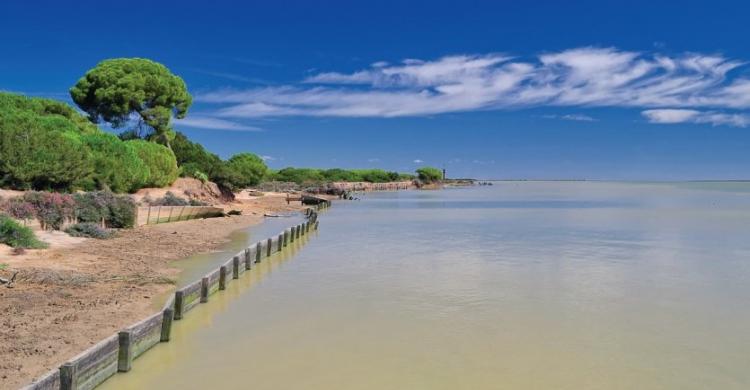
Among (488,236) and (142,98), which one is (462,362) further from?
(142,98)

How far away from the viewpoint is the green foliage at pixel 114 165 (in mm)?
36375

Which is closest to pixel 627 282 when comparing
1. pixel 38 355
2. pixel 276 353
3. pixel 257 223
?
pixel 276 353

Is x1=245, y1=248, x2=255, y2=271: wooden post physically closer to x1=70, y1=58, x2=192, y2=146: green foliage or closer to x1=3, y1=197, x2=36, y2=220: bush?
x1=3, y1=197, x2=36, y2=220: bush

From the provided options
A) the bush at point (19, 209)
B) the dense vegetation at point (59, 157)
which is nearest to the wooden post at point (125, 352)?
the bush at point (19, 209)

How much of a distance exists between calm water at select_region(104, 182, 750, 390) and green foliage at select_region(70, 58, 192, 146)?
1338 inches

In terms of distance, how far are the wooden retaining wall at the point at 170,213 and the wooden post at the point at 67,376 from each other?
24.0m

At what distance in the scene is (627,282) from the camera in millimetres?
18359

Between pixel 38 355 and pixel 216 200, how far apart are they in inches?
1718

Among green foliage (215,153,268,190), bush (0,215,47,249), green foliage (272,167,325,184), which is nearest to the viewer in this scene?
bush (0,215,47,249)

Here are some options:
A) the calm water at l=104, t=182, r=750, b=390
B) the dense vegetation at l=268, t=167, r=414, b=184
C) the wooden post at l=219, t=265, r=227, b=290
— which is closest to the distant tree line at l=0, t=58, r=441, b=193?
the calm water at l=104, t=182, r=750, b=390

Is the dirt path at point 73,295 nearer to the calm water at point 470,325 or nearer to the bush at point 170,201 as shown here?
the calm water at point 470,325

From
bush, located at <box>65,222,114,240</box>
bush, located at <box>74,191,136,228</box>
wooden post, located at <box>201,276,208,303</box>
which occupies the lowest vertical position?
wooden post, located at <box>201,276,208,303</box>

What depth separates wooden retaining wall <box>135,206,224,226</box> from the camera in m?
32.4

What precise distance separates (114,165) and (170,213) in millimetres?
5612
